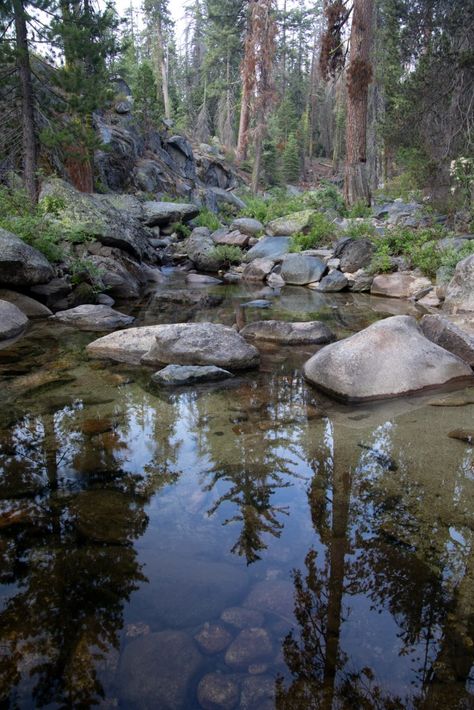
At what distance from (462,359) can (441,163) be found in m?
8.49

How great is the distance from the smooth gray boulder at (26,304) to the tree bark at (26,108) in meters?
3.42

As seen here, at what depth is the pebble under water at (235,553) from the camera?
6.04 feet

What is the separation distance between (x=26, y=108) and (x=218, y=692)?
1206 centimetres

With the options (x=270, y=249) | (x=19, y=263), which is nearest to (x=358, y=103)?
(x=270, y=249)

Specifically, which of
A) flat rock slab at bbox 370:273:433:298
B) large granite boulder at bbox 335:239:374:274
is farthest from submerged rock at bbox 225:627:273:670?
large granite boulder at bbox 335:239:374:274

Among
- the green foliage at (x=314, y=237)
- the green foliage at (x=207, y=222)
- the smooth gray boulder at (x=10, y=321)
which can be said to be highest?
the green foliage at (x=207, y=222)

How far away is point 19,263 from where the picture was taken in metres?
8.01


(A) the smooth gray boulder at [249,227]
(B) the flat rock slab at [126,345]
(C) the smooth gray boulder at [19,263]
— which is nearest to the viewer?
(B) the flat rock slab at [126,345]

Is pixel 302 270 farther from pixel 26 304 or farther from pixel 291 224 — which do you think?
pixel 26 304

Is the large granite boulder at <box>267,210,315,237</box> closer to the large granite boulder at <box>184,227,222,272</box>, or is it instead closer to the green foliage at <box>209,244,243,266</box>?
the green foliage at <box>209,244,243,266</box>

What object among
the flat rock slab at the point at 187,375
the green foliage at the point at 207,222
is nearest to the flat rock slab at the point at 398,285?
the flat rock slab at the point at 187,375

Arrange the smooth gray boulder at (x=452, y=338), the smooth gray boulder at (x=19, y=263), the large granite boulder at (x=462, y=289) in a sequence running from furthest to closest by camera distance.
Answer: the smooth gray boulder at (x=19, y=263)
the large granite boulder at (x=462, y=289)
the smooth gray boulder at (x=452, y=338)

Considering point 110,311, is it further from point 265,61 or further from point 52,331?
point 265,61

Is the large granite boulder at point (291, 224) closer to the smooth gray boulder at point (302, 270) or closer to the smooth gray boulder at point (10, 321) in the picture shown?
the smooth gray boulder at point (302, 270)
